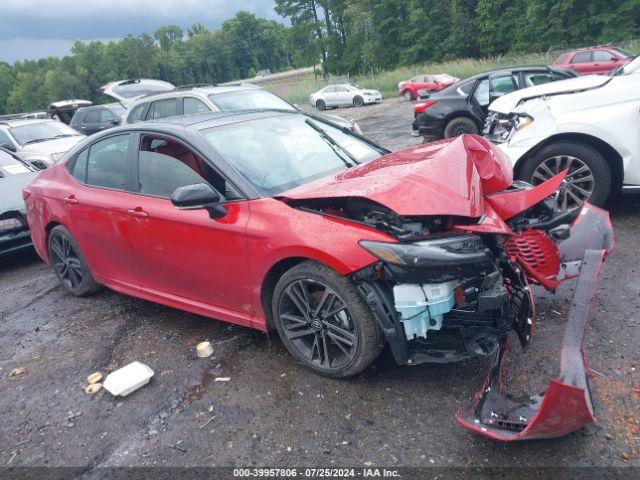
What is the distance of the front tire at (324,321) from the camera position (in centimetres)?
285

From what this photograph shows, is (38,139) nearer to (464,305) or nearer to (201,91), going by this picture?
(201,91)

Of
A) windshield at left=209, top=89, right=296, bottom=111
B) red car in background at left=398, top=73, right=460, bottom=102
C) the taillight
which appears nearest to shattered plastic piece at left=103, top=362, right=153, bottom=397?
windshield at left=209, top=89, right=296, bottom=111

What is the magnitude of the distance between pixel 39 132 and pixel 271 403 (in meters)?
11.7

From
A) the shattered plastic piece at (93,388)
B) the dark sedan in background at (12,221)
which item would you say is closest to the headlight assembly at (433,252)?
the shattered plastic piece at (93,388)

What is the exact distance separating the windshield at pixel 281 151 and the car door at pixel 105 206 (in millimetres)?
907

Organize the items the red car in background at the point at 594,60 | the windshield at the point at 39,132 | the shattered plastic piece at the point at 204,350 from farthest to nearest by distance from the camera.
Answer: the red car in background at the point at 594,60, the windshield at the point at 39,132, the shattered plastic piece at the point at 204,350

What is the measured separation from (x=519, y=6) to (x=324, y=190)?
48559mm

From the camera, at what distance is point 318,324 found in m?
3.06

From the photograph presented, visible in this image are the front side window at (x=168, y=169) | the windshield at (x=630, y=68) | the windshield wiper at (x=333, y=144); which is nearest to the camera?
the front side window at (x=168, y=169)

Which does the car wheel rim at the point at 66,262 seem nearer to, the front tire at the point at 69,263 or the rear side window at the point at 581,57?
the front tire at the point at 69,263

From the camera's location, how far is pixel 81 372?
364 cm

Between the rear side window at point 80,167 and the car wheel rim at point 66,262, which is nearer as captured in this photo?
the rear side window at point 80,167

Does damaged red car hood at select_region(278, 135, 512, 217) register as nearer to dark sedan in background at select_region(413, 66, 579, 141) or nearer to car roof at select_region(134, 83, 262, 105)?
car roof at select_region(134, 83, 262, 105)

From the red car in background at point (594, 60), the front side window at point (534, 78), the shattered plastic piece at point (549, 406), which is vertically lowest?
the red car in background at point (594, 60)
